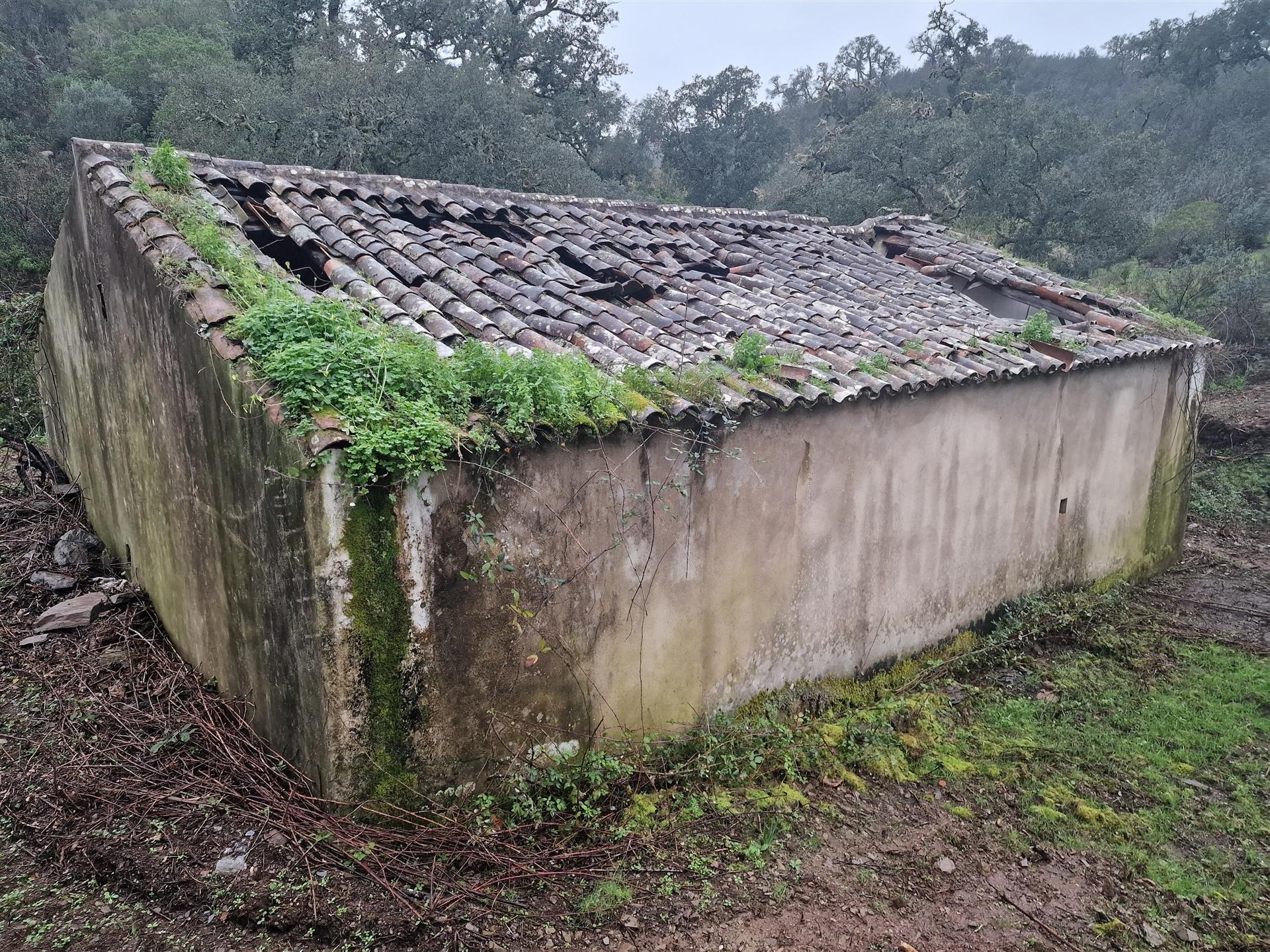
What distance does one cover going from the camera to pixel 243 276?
543cm

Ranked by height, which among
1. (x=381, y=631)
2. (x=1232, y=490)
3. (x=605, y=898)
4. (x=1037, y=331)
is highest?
(x=1037, y=331)

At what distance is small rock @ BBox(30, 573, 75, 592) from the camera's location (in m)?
8.32

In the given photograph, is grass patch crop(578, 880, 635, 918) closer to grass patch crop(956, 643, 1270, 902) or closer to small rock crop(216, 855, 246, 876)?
small rock crop(216, 855, 246, 876)

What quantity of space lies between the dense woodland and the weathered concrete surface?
6047 millimetres

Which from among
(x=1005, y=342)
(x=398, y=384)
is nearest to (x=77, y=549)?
(x=398, y=384)

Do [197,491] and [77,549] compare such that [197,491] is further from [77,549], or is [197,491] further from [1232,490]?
[1232,490]

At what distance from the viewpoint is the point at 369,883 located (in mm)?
4449

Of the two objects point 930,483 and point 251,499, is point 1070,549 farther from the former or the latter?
point 251,499

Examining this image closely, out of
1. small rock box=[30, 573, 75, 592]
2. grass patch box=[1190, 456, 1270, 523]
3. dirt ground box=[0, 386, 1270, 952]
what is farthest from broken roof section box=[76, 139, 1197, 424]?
grass patch box=[1190, 456, 1270, 523]

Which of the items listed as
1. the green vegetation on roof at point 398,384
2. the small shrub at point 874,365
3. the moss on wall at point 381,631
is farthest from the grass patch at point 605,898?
the small shrub at point 874,365

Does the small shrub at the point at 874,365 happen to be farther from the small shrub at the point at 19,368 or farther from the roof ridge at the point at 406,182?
the small shrub at the point at 19,368

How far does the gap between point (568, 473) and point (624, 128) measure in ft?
107

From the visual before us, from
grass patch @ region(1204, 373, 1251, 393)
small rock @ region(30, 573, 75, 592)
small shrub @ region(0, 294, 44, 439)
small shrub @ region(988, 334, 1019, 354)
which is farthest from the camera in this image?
grass patch @ region(1204, 373, 1251, 393)

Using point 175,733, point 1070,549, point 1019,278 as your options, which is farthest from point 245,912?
point 1019,278
